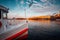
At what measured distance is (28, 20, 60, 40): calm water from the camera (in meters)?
2.12

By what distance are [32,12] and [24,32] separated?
1.29 ft

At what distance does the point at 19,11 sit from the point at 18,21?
18cm

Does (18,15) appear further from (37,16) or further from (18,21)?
(37,16)

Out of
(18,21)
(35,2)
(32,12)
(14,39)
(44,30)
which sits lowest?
(14,39)

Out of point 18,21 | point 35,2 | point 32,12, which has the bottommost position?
point 18,21

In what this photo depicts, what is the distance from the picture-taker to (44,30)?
84.3 inches

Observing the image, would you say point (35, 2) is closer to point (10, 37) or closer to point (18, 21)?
point (18, 21)

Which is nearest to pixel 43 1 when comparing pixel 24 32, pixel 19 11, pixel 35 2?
pixel 35 2

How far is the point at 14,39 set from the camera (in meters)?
2.08

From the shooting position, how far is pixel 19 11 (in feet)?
7.06

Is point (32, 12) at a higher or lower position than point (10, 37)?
higher

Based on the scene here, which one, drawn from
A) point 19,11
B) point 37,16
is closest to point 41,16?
point 37,16

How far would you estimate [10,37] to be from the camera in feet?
6.75

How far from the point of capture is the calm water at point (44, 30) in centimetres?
212
